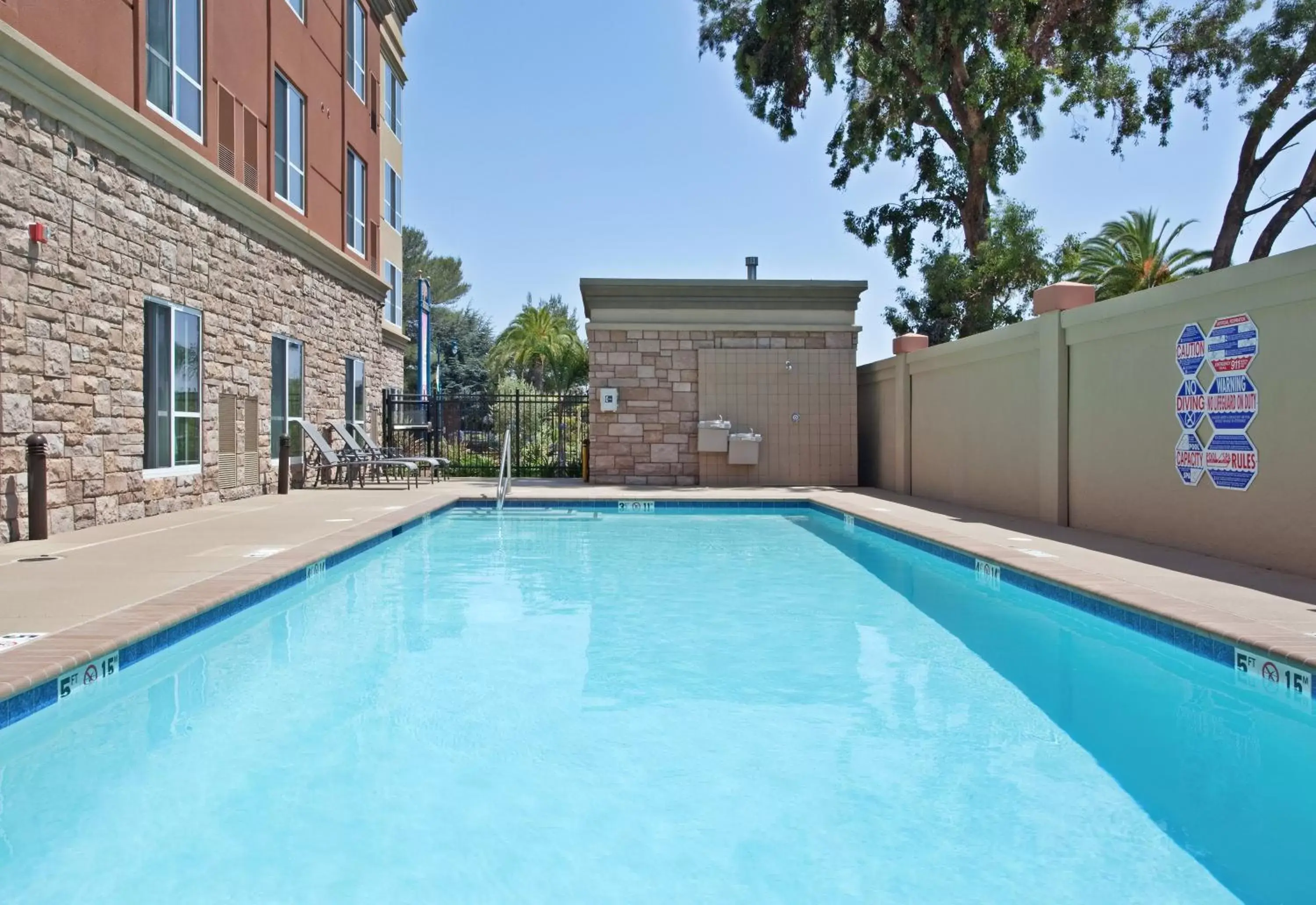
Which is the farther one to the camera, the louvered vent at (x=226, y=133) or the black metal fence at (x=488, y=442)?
the black metal fence at (x=488, y=442)

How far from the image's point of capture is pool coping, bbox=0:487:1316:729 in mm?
3586

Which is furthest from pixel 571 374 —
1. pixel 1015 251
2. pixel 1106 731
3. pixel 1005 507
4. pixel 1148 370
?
pixel 1106 731

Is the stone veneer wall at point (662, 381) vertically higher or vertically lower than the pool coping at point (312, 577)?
higher

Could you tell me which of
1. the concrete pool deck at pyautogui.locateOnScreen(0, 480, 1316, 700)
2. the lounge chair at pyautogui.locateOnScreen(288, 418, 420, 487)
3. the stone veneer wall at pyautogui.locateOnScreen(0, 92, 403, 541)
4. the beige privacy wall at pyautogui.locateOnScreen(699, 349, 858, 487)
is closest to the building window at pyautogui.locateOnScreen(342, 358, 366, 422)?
the lounge chair at pyautogui.locateOnScreen(288, 418, 420, 487)

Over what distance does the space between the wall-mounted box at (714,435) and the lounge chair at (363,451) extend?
3.86 m

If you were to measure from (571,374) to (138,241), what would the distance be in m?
27.2

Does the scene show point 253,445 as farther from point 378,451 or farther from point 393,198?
point 393,198

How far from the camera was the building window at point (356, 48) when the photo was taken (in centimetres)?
1508

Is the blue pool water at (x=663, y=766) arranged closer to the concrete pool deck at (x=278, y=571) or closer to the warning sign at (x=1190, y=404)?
the concrete pool deck at (x=278, y=571)

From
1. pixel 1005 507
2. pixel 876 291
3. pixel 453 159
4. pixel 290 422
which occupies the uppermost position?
pixel 453 159

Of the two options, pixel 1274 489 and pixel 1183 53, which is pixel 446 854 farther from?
pixel 1183 53

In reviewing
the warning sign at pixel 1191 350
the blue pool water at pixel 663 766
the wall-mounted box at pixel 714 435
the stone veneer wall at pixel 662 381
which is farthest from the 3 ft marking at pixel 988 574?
the stone veneer wall at pixel 662 381

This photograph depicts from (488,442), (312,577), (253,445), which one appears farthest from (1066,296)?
(488,442)

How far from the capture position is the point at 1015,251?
49.1 ft
